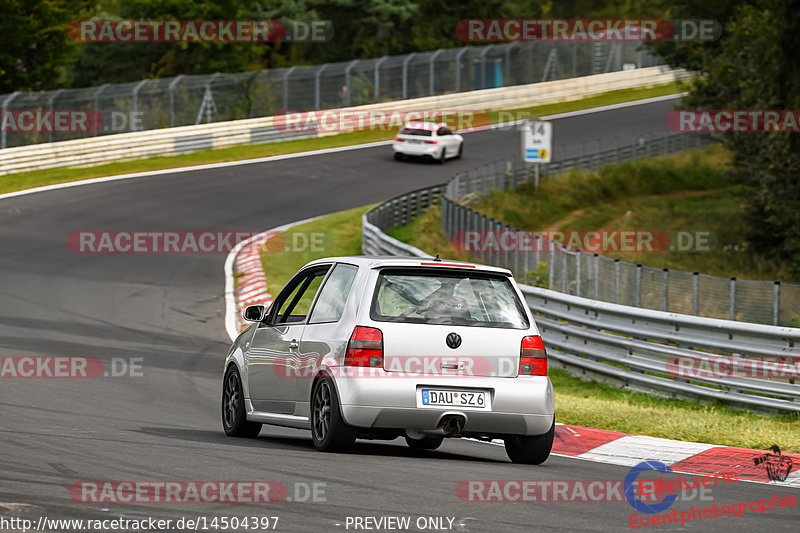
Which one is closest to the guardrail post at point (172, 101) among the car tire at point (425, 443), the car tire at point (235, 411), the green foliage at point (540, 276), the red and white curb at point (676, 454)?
the green foliage at point (540, 276)

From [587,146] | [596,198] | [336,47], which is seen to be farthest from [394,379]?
[336,47]

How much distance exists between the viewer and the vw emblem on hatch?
8922 millimetres

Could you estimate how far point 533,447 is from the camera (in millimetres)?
9305

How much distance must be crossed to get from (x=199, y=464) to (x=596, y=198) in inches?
1442

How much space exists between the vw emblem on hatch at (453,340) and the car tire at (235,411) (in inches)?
91.1

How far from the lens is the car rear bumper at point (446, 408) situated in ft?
28.7

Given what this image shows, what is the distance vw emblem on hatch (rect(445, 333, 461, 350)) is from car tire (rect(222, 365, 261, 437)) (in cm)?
231

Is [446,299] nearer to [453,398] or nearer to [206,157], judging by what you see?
[453,398]

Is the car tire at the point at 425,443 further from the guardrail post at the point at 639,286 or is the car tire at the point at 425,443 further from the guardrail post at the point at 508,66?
the guardrail post at the point at 508,66

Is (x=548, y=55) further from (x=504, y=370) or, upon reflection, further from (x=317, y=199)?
(x=504, y=370)

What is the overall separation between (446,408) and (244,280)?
16559mm

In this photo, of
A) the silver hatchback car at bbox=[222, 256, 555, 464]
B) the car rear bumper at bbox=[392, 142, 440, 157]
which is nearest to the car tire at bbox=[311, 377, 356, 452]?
the silver hatchback car at bbox=[222, 256, 555, 464]

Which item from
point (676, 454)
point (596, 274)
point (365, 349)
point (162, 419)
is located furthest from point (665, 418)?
point (596, 274)

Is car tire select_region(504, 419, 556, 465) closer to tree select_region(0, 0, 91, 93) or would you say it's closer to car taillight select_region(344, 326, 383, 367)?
car taillight select_region(344, 326, 383, 367)
